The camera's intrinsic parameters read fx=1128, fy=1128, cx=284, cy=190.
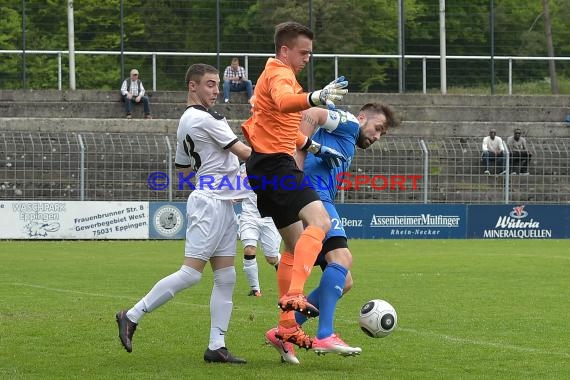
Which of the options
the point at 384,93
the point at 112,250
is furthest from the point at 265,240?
the point at 384,93

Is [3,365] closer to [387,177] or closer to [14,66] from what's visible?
[387,177]

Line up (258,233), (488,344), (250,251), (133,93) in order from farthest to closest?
(133,93) < (258,233) < (250,251) < (488,344)

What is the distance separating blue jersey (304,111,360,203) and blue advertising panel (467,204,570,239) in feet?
62.8

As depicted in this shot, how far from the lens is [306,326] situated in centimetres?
982

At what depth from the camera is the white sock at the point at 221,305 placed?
8.03 metres

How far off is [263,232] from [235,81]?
57.5ft

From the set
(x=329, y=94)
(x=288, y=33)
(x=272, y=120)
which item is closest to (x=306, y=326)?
(x=272, y=120)

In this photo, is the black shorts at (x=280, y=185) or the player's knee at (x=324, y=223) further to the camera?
the black shorts at (x=280, y=185)

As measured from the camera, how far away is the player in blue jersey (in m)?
7.76

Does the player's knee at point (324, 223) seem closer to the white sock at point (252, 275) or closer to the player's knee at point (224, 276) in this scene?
the player's knee at point (224, 276)

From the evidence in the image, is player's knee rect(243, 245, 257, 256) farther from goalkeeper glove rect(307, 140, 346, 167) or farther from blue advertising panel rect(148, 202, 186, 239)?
blue advertising panel rect(148, 202, 186, 239)

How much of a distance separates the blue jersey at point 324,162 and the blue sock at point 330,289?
668mm

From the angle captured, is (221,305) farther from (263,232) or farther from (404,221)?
(404,221)

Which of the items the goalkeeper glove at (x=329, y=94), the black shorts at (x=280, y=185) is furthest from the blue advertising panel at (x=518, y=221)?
the goalkeeper glove at (x=329, y=94)
